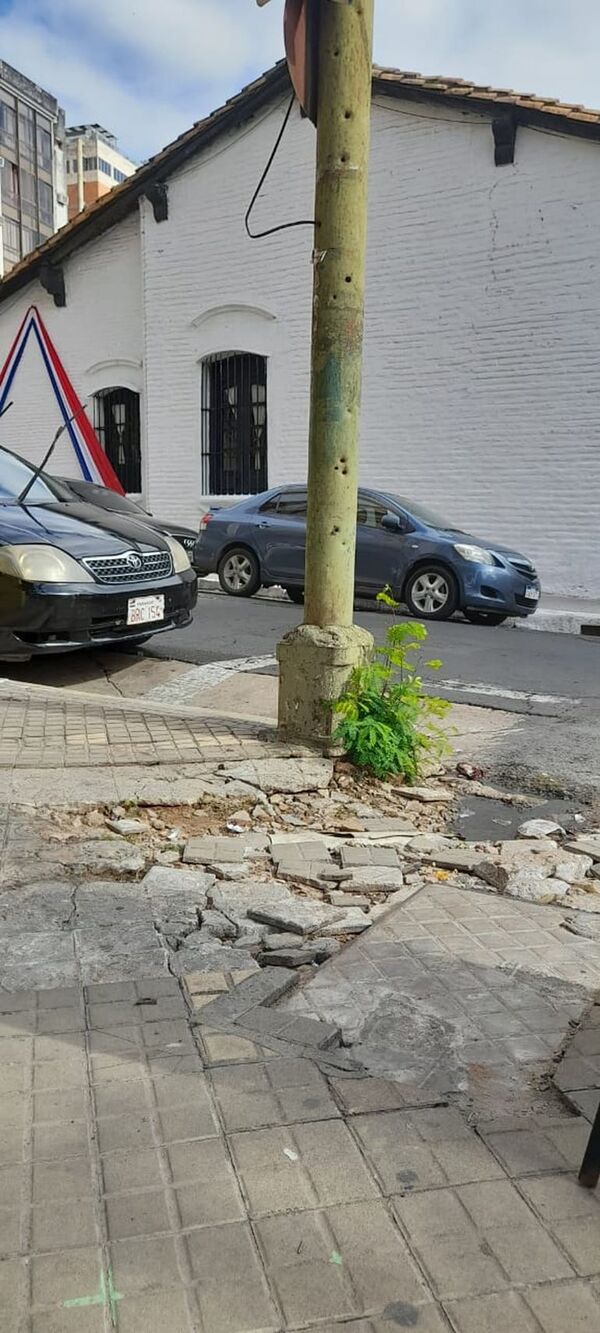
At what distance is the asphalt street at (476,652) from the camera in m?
7.09

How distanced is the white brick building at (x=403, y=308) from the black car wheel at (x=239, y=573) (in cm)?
319

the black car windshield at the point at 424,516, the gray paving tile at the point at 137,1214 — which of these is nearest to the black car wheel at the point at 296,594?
the black car windshield at the point at 424,516

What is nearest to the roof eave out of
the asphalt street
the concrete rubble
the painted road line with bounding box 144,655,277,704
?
the asphalt street

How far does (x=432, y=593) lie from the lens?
1113cm

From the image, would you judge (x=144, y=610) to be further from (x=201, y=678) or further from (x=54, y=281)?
(x=54, y=281)

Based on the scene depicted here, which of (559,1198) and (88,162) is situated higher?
(88,162)

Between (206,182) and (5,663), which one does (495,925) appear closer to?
(5,663)

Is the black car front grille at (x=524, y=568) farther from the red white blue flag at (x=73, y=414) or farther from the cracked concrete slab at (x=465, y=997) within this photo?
the red white blue flag at (x=73, y=414)

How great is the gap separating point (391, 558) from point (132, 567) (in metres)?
4.98

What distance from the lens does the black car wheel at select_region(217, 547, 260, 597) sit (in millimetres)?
12317

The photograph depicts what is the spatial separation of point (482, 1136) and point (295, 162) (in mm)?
15301

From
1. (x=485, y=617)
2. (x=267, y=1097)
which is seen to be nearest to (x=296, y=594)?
(x=485, y=617)

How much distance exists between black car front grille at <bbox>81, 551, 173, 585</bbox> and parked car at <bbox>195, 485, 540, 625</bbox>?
3389 mm

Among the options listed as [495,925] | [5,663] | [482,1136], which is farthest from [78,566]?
[482,1136]
